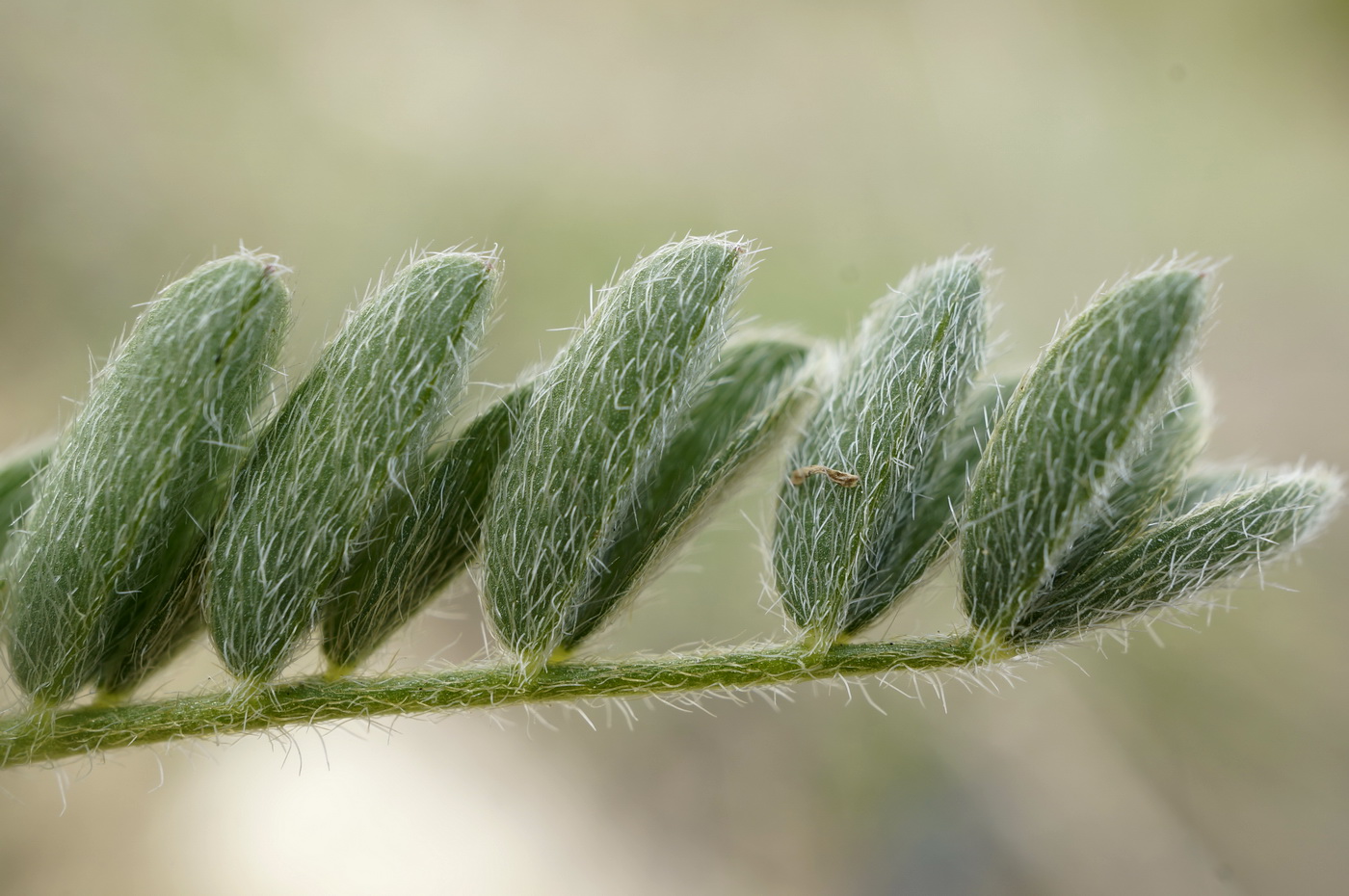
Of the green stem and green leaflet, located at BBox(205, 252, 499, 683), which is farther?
the green stem

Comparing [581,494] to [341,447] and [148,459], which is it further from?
[148,459]

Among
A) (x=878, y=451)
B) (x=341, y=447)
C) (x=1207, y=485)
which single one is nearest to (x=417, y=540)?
(x=341, y=447)

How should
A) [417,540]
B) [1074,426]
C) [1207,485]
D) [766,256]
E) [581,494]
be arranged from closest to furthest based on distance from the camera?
[1074,426], [581,494], [417,540], [1207,485], [766,256]

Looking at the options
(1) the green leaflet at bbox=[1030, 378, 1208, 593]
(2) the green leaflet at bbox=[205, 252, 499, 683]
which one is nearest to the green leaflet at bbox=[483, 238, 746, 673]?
(2) the green leaflet at bbox=[205, 252, 499, 683]

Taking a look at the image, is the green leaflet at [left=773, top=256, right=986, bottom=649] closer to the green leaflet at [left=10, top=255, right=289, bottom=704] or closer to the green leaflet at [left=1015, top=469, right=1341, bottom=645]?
the green leaflet at [left=1015, top=469, right=1341, bottom=645]

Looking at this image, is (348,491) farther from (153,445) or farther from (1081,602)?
(1081,602)

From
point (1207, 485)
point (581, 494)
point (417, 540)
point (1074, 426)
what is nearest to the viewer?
point (1074, 426)

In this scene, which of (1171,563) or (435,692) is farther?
(435,692)
